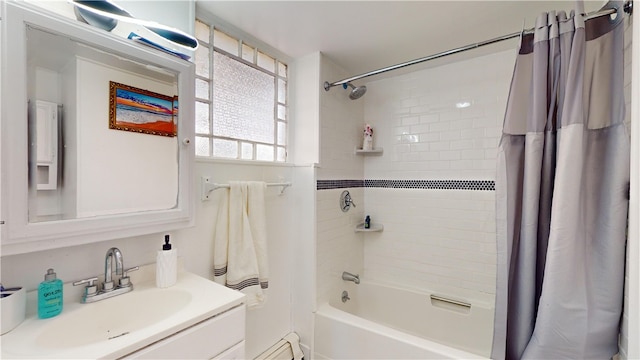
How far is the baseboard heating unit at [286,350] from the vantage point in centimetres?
177

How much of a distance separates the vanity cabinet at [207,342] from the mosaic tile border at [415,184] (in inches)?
41.7

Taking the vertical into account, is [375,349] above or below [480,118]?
below

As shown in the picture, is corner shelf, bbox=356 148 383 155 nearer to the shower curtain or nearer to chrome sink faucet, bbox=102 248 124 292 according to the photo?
the shower curtain

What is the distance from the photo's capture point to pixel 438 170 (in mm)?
2197

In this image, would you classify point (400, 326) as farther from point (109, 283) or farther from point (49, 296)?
point (49, 296)

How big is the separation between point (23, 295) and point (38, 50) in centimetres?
80

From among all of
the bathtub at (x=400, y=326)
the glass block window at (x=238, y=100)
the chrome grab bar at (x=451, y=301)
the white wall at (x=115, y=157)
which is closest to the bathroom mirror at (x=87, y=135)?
the white wall at (x=115, y=157)

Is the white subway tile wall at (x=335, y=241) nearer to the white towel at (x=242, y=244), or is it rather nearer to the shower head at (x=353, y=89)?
the white towel at (x=242, y=244)

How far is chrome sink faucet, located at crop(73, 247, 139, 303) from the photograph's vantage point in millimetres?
1036

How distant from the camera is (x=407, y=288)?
2.26 metres

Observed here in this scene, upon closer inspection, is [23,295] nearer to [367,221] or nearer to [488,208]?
[367,221]

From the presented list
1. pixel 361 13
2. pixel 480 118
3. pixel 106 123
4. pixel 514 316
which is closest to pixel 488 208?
pixel 480 118

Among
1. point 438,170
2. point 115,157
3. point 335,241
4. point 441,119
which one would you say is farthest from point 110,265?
point 441,119

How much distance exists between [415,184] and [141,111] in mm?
1945
